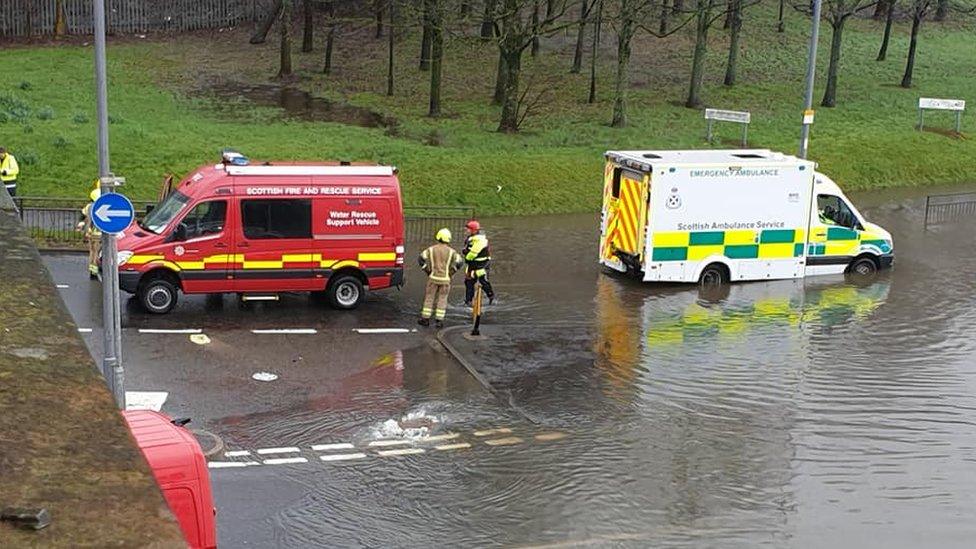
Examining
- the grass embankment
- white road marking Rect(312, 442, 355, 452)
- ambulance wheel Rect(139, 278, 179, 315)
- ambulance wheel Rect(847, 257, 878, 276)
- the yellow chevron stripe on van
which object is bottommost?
white road marking Rect(312, 442, 355, 452)

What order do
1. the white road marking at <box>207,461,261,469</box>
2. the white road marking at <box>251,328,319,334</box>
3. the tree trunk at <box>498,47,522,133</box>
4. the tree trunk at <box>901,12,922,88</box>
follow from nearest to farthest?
the white road marking at <box>207,461,261,469</box>, the white road marking at <box>251,328,319,334</box>, the tree trunk at <box>498,47,522,133</box>, the tree trunk at <box>901,12,922,88</box>

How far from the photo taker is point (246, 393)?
14.8 metres

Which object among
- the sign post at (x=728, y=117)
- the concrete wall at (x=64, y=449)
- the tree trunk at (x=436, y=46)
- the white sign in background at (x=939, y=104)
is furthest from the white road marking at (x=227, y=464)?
the white sign in background at (x=939, y=104)

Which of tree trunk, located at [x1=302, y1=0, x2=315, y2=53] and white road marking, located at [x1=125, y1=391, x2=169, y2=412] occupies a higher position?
tree trunk, located at [x1=302, y1=0, x2=315, y2=53]

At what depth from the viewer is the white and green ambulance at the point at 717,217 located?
21.1 meters

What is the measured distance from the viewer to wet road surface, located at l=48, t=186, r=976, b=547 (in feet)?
37.6

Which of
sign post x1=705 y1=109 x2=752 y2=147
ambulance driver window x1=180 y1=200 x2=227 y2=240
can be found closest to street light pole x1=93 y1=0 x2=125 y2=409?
ambulance driver window x1=180 y1=200 x2=227 y2=240

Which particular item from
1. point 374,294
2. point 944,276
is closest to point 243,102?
point 374,294

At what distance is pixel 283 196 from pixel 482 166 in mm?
12827

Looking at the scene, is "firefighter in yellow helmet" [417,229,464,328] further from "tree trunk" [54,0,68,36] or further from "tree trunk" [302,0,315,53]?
"tree trunk" [54,0,68,36]

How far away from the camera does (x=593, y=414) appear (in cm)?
1450

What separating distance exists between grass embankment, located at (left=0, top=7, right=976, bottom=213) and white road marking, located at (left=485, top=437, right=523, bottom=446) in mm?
15965

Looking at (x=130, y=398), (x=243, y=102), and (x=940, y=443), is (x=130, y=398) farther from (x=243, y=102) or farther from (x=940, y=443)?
(x=243, y=102)

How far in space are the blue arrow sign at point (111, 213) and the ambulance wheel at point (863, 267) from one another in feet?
49.7
